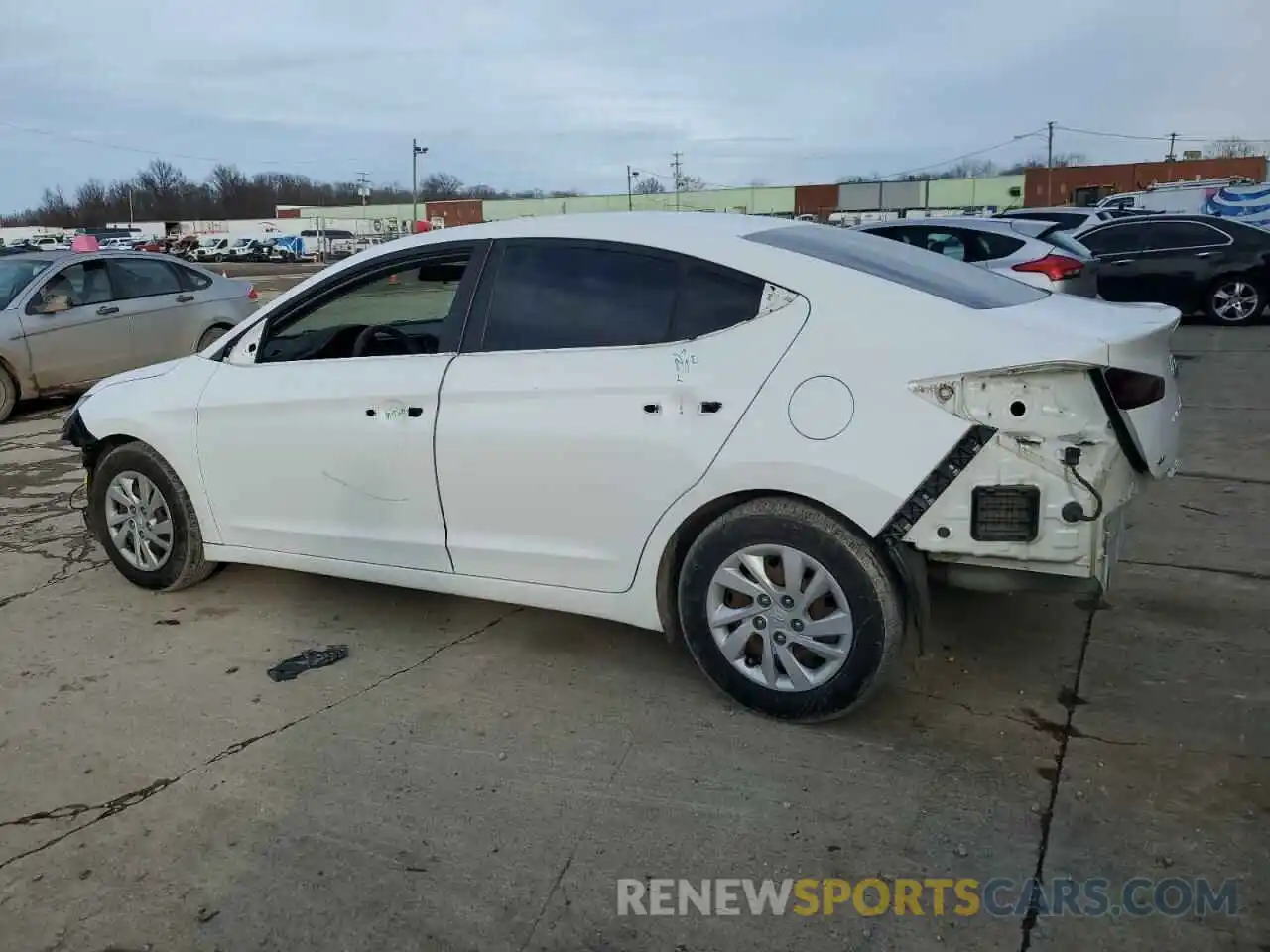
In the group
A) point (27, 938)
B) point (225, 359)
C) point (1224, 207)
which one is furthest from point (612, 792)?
point (1224, 207)

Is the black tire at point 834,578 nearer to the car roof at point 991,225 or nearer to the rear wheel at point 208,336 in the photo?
the car roof at point 991,225

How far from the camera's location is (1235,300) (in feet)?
45.5

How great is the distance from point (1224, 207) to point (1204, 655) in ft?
96.3

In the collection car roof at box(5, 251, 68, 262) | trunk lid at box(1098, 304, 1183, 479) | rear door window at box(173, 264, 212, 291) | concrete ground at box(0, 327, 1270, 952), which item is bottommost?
concrete ground at box(0, 327, 1270, 952)

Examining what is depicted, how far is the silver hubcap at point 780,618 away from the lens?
3383 millimetres

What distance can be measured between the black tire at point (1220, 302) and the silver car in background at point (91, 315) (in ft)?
41.4

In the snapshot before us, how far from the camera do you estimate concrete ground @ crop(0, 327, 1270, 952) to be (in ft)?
8.79

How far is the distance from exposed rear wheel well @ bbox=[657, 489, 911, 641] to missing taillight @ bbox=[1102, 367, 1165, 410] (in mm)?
855

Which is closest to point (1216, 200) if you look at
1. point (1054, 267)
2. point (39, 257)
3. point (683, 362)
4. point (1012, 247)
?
point (1012, 247)

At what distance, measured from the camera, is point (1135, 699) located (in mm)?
3709

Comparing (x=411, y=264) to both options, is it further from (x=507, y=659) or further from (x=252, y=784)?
(x=252, y=784)

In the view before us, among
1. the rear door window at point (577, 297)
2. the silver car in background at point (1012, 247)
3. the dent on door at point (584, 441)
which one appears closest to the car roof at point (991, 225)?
the silver car in background at point (1012, 247)

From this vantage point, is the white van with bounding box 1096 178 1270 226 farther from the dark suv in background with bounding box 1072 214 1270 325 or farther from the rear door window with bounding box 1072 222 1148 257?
the rear door window with bounding box 1072 222 1148 257

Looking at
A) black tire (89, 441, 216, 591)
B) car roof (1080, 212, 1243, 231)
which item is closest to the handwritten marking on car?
black tire (89, 441, 216, 591)
